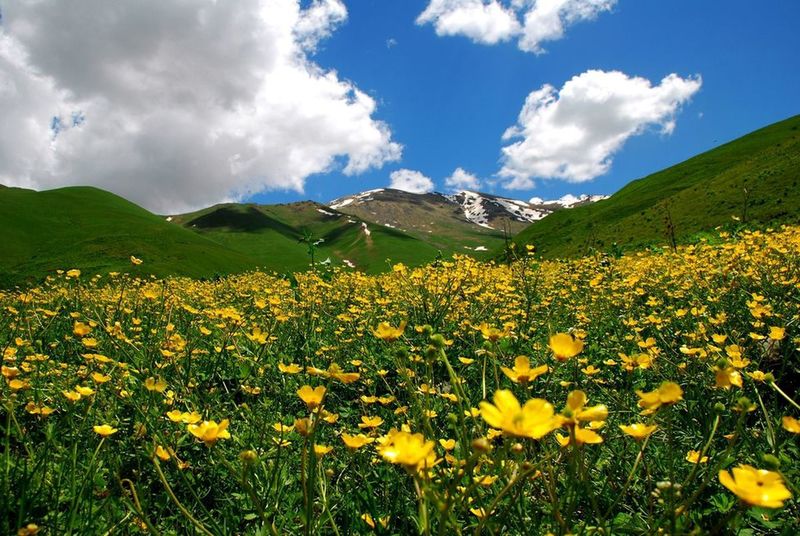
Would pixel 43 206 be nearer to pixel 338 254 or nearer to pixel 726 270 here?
pixel 338 254

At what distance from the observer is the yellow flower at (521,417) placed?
112 cm

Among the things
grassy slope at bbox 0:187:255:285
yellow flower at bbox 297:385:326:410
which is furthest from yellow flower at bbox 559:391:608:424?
grassy slope at bbox 0:187:255:285

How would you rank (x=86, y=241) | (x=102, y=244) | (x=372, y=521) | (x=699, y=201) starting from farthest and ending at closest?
(x=86, y=241)
(x=102, y=244)
(x=699, y=201)
(x=372, y=521)

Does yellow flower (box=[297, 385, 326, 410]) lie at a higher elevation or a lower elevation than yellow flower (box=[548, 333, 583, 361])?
lower

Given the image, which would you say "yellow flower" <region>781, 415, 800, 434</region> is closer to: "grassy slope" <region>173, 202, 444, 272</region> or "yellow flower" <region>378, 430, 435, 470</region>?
"yellow flower" <region>378, 430, 435, 470</region>

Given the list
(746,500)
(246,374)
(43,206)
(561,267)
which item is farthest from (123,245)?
(746,500)

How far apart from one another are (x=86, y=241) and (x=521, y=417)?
188 ft

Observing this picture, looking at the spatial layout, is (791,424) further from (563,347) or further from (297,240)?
(297,240)

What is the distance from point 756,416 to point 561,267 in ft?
28.6

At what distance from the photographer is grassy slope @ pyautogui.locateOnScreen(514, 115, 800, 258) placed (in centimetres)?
2714

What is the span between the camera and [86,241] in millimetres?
47406

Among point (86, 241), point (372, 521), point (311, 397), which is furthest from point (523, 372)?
point (86, 241)

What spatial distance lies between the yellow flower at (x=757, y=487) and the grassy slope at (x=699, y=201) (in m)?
11.0

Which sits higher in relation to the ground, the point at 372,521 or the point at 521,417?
the point at 521,417
